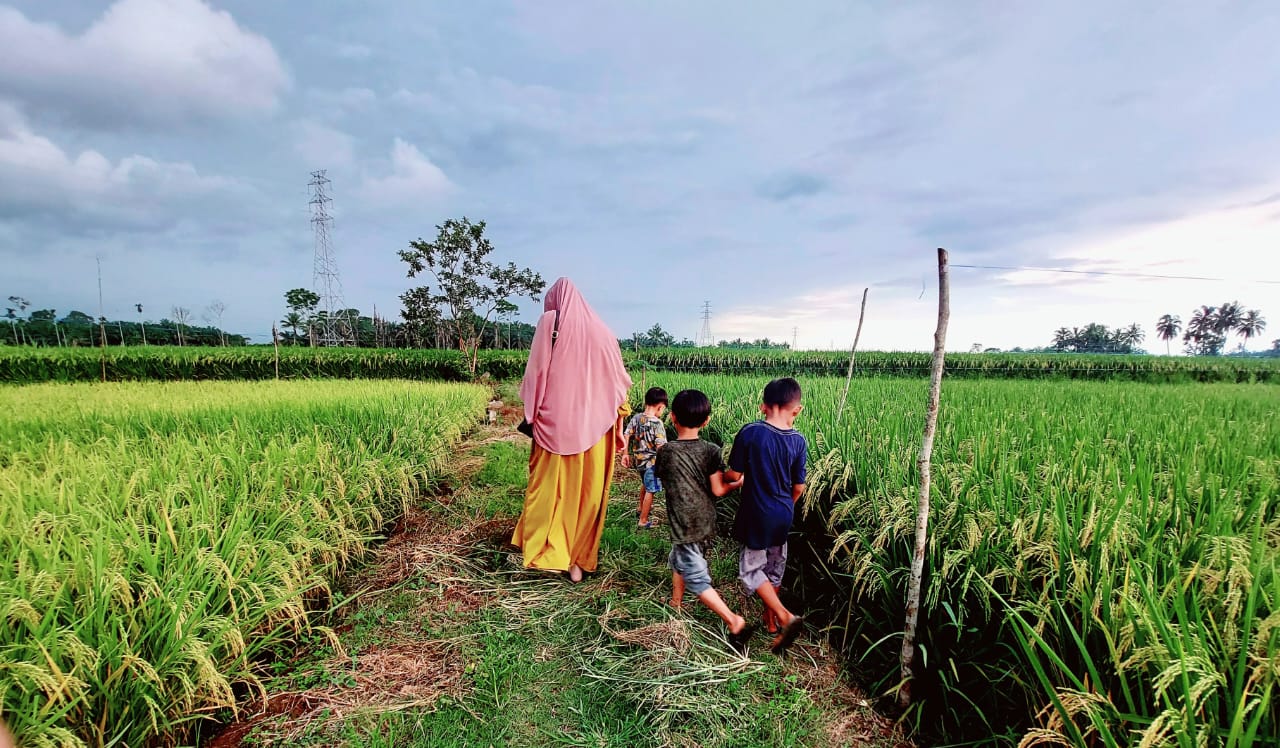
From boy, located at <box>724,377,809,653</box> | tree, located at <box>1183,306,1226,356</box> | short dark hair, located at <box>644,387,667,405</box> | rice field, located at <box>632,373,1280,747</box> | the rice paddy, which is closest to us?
rice field, located at <box>632,373,1280,747</box>

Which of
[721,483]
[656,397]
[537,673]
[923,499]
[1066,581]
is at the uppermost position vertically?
[656,397]

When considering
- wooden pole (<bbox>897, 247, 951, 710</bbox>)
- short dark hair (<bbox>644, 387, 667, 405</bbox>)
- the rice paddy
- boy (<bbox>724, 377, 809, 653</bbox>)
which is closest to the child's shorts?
Answer: short dark hair (<bbox>644, 387, 667, 405</bbox>)

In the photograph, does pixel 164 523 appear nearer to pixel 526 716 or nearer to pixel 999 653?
pixel 526 716

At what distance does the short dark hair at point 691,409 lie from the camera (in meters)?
2.75

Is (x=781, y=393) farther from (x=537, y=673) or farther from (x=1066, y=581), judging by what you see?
(x=537, y=673)

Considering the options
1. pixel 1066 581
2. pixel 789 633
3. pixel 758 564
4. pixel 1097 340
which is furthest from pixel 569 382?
pixel 1097 340

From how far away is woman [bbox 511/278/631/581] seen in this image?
10.8ft

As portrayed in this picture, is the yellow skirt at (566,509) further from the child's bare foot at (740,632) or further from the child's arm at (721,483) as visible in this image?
the child's bare foot at (740,632)

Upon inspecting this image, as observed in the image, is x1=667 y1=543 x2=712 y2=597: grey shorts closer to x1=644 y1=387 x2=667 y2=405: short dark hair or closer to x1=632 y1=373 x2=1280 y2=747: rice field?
x1=632 y1=373 x2=1280 y2=747: rice field

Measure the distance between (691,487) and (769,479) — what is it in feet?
1.46

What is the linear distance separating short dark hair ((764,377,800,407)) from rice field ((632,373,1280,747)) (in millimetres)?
771

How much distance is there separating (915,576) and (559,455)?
2.18m

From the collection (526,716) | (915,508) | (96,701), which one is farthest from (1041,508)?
(96,701)

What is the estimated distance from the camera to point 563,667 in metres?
2.47
